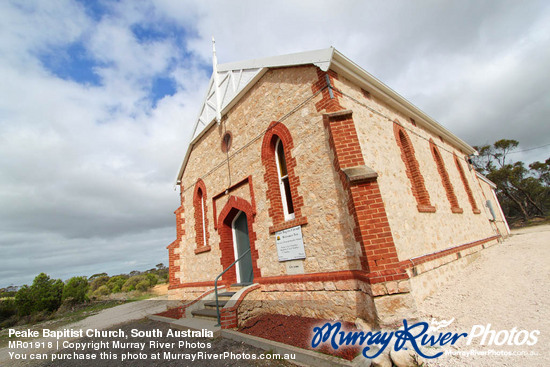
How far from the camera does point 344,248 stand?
17.2 ft

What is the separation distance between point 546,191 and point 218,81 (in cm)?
4977

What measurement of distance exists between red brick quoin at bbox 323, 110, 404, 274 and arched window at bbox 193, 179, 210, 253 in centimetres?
687

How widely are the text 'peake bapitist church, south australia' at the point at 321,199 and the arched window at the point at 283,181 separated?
0.03 m

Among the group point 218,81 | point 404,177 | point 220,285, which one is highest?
point 218,81

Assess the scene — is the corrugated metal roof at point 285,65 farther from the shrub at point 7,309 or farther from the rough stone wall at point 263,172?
the shrub at point 7,309

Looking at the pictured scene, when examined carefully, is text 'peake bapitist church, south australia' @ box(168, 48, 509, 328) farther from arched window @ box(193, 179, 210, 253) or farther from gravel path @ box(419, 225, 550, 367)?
gravel path @ box(419, 225, 550, 367)

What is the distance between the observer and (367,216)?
477 centimetres

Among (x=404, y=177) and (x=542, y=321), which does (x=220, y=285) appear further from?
(x=542, y=321)

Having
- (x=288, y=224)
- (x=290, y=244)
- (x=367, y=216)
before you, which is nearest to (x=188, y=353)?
(x=290, y=244)

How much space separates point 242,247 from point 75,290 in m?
18.4

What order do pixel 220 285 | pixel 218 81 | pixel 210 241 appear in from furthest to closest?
pixel 218 81, pixel 210 241, pixel 220 285

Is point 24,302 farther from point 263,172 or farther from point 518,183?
point 518,183

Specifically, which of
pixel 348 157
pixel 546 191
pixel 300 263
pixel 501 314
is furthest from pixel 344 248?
pixel 546 191

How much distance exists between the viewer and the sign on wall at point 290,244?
6.10 meters
